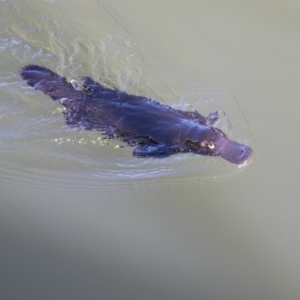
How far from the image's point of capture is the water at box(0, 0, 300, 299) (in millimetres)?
2141

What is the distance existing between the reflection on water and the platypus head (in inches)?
1.6

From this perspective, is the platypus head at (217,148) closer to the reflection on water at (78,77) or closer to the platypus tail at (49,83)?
the reflection on water at (78,77)

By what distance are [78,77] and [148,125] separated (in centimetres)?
76

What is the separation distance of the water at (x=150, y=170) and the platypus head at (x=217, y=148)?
48 millimetres

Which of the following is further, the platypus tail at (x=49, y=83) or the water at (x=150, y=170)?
the platypus tail at (x=49, y=83)

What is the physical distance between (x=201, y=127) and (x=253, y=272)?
81 centimetres

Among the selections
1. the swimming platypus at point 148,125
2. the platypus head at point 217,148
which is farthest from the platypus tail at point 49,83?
the platypus head at point 217,148

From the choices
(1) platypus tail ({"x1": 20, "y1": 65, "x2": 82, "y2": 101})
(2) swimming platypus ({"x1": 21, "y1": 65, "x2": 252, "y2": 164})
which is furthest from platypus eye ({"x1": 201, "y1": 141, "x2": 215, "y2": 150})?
(1) platypus tail ({"x1": 20, "y1": 65, "x2": 82, "y2": 101})

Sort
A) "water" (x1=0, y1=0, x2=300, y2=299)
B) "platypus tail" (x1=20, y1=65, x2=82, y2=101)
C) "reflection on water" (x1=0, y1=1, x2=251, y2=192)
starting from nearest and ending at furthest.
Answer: "water" (x1=0, y1=0, x2=300, y2=299)
"reflection on water" (x1=0, y1=1, x2=251, y2=192)
"platypus tail" (x1=20, y1=65, x2=82, y2=101)

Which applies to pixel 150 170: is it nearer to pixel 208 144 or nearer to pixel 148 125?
pixel 148 125

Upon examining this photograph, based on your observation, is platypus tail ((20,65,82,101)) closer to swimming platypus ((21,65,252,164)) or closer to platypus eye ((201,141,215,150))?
swimming platypus ((21,65,252,164))

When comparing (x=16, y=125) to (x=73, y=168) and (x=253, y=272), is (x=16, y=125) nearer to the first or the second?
(x=73, y=168)

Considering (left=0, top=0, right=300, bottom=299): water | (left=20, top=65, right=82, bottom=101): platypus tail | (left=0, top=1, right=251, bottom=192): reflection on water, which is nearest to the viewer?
(left=0, top=0, right=300, bottom=299): water

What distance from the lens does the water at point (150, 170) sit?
2.14 metres
